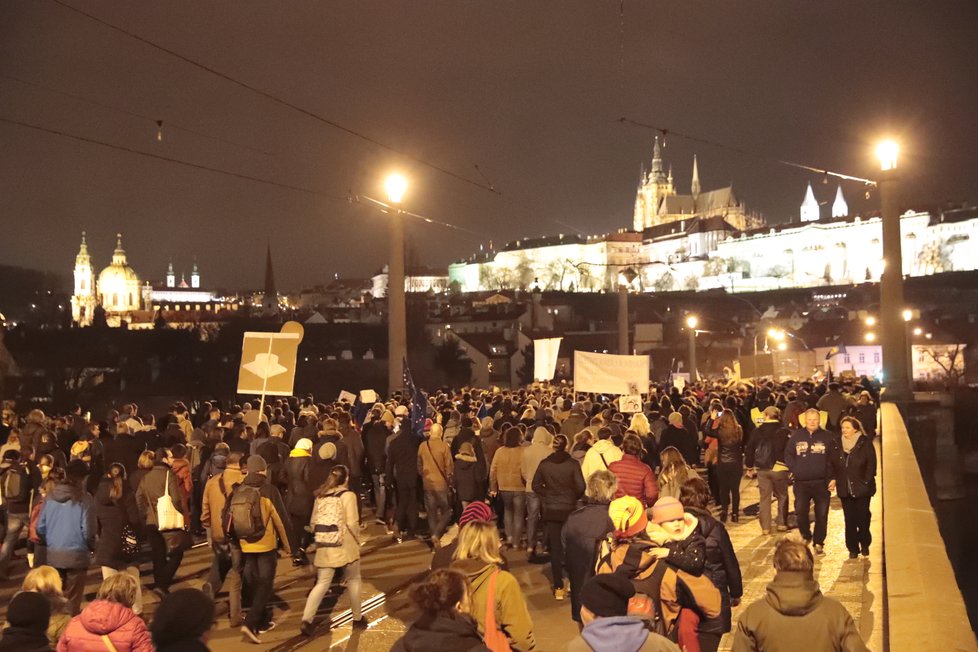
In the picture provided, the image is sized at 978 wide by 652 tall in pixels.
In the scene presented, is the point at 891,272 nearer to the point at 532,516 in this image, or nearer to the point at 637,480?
the point at 532,516

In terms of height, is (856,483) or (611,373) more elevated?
(611,373)

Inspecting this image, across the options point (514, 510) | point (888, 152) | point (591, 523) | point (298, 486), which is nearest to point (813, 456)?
point (514, 510)

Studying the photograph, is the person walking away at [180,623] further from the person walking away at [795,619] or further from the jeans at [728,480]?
the jeans at [728,480]

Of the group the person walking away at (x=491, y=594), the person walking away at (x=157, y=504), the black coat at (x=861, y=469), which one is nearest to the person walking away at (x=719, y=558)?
the person walking away at (x=491, y=594)

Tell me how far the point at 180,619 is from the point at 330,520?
13.2 feet

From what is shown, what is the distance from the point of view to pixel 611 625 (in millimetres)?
3986

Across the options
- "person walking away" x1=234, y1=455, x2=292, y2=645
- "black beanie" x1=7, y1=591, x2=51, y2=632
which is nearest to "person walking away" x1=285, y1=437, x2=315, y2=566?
"person walking away" x1=234, y1=455, x2=292, y2=645

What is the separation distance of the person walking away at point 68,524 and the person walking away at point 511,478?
4.25 meters

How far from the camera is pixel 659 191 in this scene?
19762 centimetres

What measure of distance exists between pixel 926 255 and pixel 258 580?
480ft

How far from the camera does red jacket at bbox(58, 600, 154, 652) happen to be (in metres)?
4.89

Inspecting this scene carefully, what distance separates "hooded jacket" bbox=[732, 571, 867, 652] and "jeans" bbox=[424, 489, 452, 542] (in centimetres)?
715

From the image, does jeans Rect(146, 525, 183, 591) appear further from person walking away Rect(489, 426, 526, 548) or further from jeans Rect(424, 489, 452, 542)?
person walking away Rect(489, 426, 526, 548)

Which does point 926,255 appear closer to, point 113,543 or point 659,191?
point 659,191
